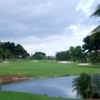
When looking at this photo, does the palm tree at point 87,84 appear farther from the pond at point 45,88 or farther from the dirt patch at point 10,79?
the dirt patch at point 10,79

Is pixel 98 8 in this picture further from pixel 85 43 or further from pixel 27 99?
pixel 85 43

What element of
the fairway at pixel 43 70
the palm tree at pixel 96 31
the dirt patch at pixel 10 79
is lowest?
the dirt patch at pixel 10 79

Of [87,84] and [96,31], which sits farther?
[87,84]

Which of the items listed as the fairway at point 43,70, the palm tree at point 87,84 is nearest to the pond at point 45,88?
the palm tree at point 87,84

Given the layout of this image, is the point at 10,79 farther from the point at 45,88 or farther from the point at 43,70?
the point at 43,70

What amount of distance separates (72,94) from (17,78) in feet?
37.1

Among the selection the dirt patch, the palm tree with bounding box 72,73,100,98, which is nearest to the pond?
the dirt patch

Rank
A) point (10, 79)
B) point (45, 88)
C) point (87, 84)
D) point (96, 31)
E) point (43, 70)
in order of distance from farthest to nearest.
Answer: point (43, 70) < point (10, 79) < point (45, 88) < point (87, 84) < point (96, 31)

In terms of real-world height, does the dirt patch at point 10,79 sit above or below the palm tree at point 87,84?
below

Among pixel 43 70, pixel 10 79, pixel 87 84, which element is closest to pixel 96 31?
pixel 87 84

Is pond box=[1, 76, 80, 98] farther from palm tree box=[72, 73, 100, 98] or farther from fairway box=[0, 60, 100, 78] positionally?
fairway box=[0, 60, 100, 78]

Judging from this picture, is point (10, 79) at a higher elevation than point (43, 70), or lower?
lower

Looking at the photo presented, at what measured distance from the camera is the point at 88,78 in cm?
1208

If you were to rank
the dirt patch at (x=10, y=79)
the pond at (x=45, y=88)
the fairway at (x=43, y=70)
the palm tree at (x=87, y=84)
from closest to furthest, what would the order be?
the palm tree at (x=87, y=84) → the pond at (x=45, y=88) → the dirt patch at (x=10, y=79) → the fairway at (x=43, y=70)
